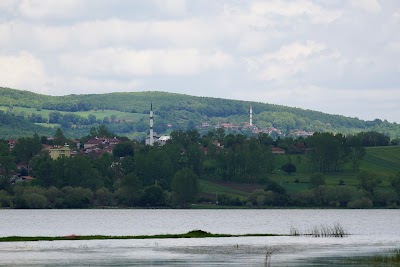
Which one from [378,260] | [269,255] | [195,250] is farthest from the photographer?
[195,250]

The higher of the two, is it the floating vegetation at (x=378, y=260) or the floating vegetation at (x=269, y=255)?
the floating vegetation at (x=378, y=260)

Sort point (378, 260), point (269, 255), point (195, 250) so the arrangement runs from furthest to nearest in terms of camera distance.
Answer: point (195, 250)
point (269, 255)
point (378, 260)

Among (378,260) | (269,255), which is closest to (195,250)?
(269,255)

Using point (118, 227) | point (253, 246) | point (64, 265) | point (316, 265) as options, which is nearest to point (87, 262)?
point (64, 265)

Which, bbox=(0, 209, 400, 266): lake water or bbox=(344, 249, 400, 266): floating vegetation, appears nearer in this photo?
bbox=(344, 249, 400, 266): floating vegetation

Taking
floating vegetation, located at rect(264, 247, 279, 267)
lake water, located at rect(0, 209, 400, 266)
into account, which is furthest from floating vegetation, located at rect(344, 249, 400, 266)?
floating vegetation, located at rect(264, 247, 279, 267)

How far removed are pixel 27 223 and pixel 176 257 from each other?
8957 centimetres

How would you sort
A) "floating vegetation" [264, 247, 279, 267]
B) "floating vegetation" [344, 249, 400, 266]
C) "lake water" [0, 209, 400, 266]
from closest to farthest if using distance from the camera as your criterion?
"floating vegetation" [344, 249, 400, 266] < "floating vegetation" [264, 247, 279, 267] < "lake water" [0, 209, 400, 266]

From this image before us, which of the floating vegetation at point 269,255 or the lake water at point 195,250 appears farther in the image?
the lake water at point 195,250

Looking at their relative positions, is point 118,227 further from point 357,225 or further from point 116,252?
point 116,252

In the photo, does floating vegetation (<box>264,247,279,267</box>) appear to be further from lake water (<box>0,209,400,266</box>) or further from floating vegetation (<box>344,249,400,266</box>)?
floating vegetation (<box>344,249,400,266</box>)

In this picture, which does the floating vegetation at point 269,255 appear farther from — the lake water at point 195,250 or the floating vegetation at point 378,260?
the floating vegetation at point 378,260

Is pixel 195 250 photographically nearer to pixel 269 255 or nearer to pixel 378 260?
pixel 269 255

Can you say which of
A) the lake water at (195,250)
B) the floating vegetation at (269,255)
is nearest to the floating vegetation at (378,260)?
the lake water at (195,250)
